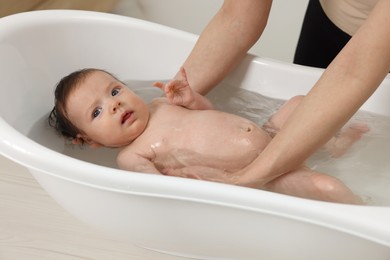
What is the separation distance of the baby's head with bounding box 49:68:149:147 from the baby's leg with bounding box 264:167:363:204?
0.33 metres

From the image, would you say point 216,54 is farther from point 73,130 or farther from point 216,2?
point 216,2

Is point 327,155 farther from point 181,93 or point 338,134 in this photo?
point 181,93

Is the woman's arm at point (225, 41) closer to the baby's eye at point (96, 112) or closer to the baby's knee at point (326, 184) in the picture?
the baby's eye at point (96, 112)

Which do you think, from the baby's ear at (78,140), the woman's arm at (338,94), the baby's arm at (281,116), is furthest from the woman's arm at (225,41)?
the woman's arm at (338,94)

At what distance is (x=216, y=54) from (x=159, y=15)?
1009 millimetres

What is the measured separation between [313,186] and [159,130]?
1.17 ft

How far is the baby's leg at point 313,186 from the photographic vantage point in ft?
3.37

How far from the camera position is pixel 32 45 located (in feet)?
4.32

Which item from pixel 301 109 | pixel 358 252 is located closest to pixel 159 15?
pixel 301 109

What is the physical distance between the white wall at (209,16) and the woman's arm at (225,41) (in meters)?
0.77

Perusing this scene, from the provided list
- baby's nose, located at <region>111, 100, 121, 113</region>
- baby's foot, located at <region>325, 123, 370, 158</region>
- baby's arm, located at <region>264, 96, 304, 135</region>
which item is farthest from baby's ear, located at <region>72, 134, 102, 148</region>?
baby's foot, located at <region>325, 123, 370, 158</region>

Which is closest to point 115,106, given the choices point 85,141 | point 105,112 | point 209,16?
point 105,112

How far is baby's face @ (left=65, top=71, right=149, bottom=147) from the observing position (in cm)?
117

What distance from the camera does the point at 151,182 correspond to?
89 cm
